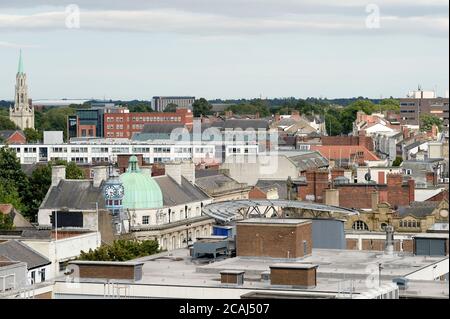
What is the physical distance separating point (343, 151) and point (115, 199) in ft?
126

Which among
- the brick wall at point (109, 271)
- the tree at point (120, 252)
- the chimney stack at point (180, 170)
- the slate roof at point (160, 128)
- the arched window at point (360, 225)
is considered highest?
the slate roof at point (160, 128)

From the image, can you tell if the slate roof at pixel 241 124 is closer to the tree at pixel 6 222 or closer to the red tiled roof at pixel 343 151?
the red tiled roof at pixel 343 151

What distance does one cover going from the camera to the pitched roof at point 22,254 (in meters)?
32.5

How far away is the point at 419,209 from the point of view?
134 ft

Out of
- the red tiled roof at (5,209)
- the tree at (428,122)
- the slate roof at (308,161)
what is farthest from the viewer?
the tree at (428,122)

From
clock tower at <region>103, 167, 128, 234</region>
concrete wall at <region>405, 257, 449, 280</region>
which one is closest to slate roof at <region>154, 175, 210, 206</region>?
clock tower at <region>103, 167, 128, 234</region>

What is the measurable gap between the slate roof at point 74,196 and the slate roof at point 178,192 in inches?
106

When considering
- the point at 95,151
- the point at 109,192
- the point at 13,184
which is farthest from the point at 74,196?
the point at 95,151

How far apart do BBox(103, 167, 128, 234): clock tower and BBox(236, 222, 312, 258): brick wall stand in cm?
1687

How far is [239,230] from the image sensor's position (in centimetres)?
2719

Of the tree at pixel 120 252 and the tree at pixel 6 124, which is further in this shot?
the tree at pixel 6 124

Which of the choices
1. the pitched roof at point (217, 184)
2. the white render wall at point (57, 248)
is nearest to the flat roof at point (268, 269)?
the white render wall at point (57, 248)
